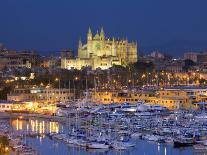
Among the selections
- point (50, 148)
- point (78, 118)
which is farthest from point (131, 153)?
point (78, 118)

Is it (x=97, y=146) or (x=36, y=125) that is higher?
(x=36, y=125)

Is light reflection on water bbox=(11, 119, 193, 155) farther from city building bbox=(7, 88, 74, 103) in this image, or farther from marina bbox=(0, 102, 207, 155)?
city building bbox=(7, 88, 74, 103)

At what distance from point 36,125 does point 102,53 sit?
26880mm

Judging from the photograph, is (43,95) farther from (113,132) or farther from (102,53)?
(102,53)

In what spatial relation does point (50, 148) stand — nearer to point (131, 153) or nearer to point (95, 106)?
point (131, 153)

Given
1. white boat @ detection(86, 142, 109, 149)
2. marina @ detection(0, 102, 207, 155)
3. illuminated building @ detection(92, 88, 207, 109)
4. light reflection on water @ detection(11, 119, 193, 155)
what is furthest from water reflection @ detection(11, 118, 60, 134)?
illuminated building @ detection(92, 88, 207, 109)

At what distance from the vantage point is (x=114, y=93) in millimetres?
36469

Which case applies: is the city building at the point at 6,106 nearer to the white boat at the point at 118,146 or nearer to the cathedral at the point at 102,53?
the white boat at the point at 118,146

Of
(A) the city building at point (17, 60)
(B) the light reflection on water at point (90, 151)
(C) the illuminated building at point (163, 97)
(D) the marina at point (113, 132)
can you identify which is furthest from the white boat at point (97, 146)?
(A) the city building at point (17, 60)

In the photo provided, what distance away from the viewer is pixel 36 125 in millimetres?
28156

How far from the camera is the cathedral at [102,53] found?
5278 centimetres

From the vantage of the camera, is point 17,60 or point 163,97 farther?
point 17,60

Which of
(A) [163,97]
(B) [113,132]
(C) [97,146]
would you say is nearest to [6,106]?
(A) [163,97]

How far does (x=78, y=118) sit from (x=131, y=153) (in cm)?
685
